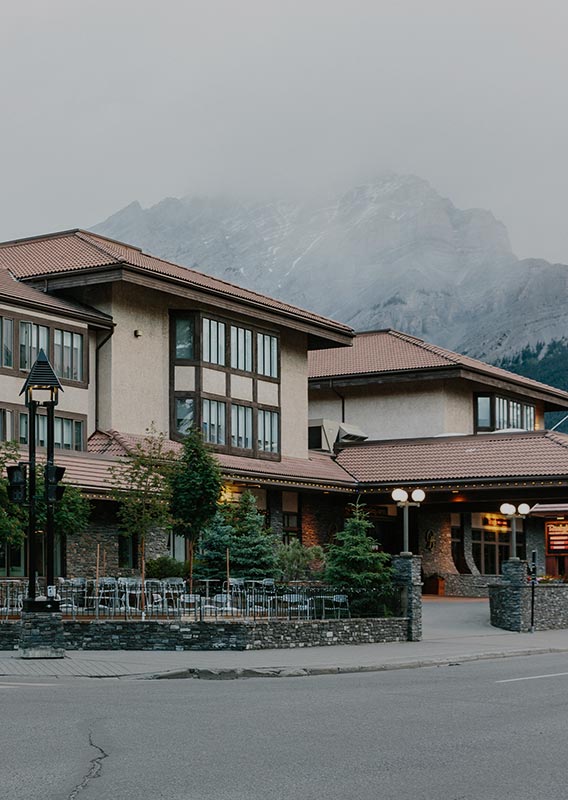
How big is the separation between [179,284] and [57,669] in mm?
22557

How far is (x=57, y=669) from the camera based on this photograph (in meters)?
20.9

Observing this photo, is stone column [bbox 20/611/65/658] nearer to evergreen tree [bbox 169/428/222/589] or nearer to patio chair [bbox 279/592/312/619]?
patio chair [bbox 279/592/312/619]

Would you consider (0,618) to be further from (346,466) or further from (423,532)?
(423,532)

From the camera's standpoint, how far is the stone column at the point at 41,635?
22.6 m

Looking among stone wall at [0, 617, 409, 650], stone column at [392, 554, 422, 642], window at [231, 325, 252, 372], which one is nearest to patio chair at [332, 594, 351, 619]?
stone column at [392, 554, 422, 642]

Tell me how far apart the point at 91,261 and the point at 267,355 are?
8930 mm

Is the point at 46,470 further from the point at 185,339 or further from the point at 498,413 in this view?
the point at 498,413

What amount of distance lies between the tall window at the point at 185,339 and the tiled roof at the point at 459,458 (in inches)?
352

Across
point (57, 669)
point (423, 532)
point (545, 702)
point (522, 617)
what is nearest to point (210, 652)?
point (57, 669)

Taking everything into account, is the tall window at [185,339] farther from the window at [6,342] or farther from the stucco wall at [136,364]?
the window at [6,342]

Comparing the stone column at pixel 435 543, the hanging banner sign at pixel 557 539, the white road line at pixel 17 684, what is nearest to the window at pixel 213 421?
the stone column at pixel 435 543

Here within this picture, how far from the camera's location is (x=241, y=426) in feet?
150

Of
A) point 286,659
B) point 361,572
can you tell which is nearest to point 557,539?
point 361,572

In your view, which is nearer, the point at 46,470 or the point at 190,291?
the point at 46,470
